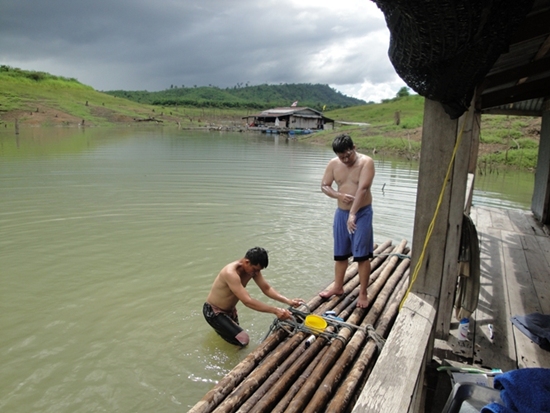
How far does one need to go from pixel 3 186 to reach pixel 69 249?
6277mm

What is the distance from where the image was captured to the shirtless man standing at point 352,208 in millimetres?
3979

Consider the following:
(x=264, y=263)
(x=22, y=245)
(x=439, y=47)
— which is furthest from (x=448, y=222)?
(x=22, y=245)

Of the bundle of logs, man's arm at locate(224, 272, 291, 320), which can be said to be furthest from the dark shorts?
the bundle of logs

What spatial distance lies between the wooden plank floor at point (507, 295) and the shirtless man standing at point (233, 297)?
162 centimetres

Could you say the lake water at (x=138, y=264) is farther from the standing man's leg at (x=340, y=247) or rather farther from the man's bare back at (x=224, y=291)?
the standing man's leg at (x=340, y=247)

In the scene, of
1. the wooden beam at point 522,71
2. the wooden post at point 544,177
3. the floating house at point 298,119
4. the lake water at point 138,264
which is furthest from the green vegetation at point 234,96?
the wooden beam at point 522,71

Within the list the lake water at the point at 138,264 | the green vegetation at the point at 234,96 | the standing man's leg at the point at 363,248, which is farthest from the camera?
the green vegetation at the point at 234,96

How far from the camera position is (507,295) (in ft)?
13.4

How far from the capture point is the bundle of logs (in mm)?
2658

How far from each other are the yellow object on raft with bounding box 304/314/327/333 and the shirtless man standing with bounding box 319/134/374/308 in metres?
0.65

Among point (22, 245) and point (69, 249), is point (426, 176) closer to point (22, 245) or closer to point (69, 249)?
point (69, 249)

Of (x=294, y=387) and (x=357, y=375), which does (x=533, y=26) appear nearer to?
(x=357, y=375)

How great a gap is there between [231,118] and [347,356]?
6953 cm

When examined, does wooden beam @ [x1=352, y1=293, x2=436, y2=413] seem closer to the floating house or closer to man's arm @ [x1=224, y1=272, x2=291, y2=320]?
man's arm @ [x1=224, y1=272, x2=291, y2=320]
